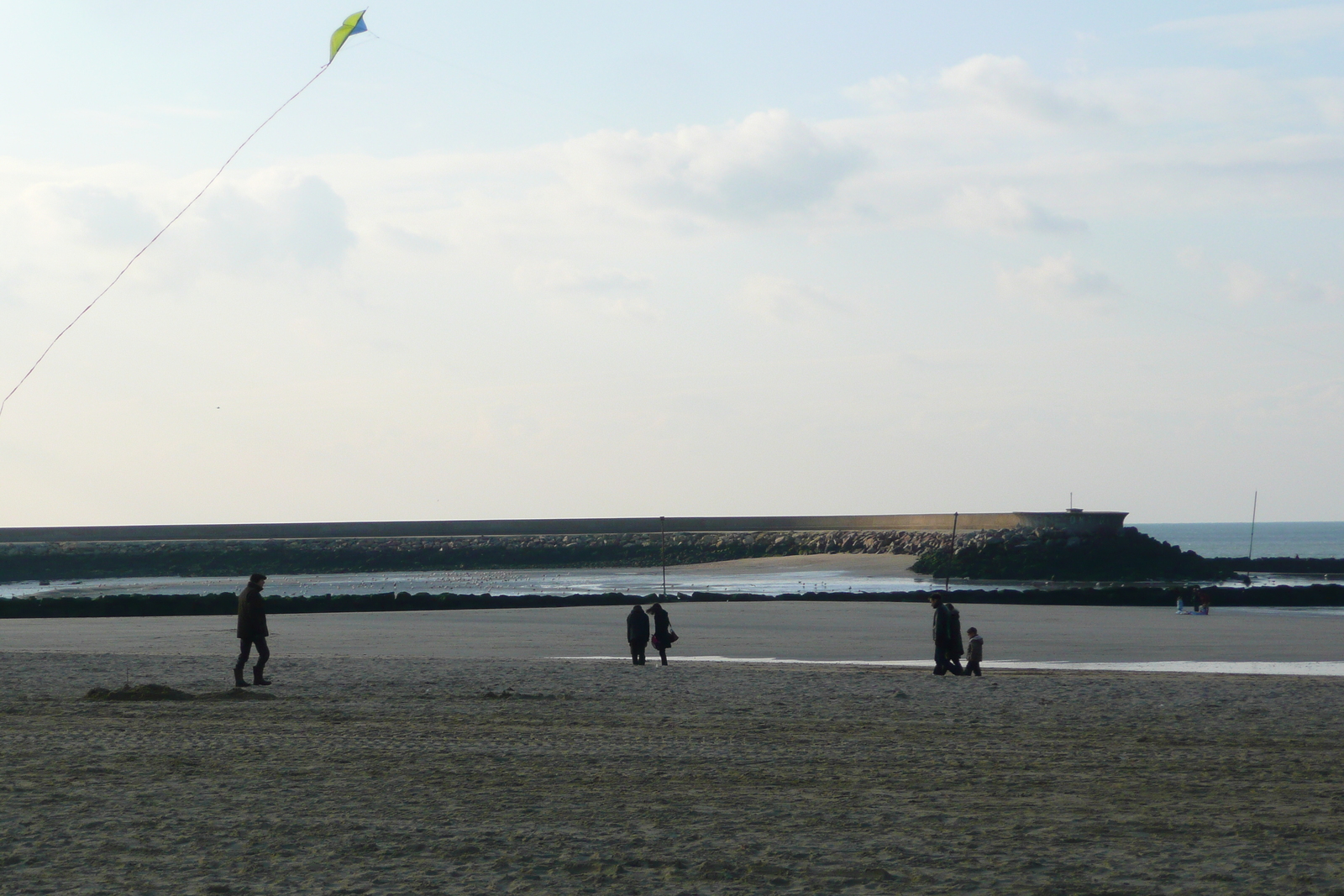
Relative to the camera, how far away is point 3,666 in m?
17.1

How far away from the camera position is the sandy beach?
20.0ft

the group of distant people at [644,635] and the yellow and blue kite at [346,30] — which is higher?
the yellow and blue kite at [346,30]

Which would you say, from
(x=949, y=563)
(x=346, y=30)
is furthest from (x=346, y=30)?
(x=949, y=563)

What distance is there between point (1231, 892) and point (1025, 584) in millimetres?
43458

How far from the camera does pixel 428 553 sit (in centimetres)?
7312

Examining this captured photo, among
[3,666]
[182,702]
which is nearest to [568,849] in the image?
[182,702]

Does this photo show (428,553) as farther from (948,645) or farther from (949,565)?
(948,645)

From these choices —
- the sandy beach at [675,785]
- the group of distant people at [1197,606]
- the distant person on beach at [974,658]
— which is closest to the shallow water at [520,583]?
the group of distant people at [1197,606]

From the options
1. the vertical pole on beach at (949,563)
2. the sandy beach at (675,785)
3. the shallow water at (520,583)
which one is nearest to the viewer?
the sandy beach at (675,785)

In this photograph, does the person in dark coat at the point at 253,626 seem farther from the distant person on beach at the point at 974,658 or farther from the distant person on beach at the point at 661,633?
the distant person on beach at the point at 974,658

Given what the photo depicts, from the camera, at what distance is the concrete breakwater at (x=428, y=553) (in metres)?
69.3

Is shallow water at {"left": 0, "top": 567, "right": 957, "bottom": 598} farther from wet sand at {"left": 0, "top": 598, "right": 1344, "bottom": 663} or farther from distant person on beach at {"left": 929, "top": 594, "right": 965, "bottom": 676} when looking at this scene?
distant person on beach at {"left": 929, "top": 594, "right": 965, "bottom": 676}

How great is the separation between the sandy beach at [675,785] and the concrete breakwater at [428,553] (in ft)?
175

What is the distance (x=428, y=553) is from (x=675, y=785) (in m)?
66.5
